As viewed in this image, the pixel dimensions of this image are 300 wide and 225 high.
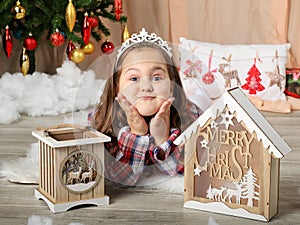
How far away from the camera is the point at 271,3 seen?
11.7 feet

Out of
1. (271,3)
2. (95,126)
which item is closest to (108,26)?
(271,3)

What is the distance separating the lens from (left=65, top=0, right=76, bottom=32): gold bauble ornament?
2965mm

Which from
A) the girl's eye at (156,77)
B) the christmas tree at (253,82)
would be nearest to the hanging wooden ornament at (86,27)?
the christmas tree at (253,82)

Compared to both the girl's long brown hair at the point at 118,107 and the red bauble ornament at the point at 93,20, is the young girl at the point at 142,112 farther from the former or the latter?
the red bauble ornament at the point at 93,20

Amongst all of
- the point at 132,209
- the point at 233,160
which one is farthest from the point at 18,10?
the point at 233,160

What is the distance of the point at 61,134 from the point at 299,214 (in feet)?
2.33

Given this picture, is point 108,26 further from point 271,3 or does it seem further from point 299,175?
point 299,175

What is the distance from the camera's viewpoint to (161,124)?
74.6 inches

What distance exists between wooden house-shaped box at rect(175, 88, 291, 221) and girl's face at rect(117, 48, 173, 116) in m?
0.15

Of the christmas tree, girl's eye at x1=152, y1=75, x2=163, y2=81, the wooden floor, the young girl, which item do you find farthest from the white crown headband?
the christmas tree

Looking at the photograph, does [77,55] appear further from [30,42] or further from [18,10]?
[18,10]

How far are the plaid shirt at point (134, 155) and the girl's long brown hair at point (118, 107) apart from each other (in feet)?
0.10

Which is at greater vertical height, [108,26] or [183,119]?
[108,26]

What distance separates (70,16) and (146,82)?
1.23 m
